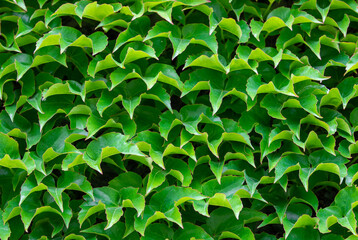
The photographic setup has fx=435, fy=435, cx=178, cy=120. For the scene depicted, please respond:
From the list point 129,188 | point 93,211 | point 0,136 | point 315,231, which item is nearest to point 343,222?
point 315,231

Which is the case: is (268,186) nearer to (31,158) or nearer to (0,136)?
(31,158)

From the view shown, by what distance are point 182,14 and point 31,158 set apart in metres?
0.74

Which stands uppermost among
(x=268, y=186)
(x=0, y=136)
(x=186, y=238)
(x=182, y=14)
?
(x=182, y=14)

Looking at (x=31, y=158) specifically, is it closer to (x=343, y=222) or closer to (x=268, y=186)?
(x=268, y=186)

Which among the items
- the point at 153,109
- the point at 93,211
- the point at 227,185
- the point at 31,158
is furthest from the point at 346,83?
the point at 31,158

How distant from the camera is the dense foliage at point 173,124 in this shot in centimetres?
146

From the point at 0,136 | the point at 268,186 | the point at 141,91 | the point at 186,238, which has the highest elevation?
the point at 141,91

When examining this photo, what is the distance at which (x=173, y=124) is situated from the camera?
1.49m

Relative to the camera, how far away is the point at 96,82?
152 centimetres

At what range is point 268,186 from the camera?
1.58m

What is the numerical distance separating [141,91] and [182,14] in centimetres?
33

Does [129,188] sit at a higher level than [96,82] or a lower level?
lower

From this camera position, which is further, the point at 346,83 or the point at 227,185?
the point at 346,83

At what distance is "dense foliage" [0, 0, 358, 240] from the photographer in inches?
57.5
